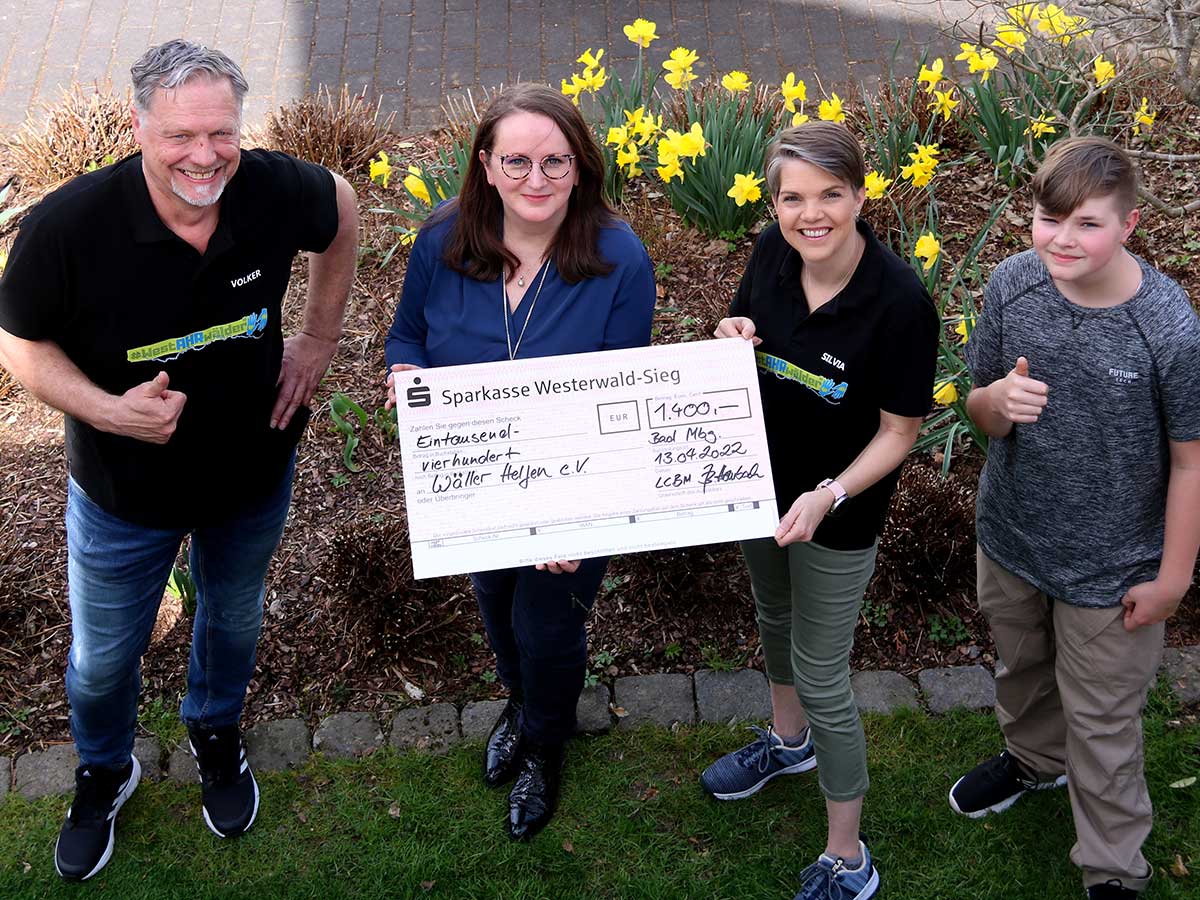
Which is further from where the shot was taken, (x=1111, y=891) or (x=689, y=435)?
(x=1111, y=891)

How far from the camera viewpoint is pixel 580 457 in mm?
2682

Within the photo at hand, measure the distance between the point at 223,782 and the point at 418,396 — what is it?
1.48 metres

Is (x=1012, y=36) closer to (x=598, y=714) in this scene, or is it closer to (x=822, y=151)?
(x=822, y=151)

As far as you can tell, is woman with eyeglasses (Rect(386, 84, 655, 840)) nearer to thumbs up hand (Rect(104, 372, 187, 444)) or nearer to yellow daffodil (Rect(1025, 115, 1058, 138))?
thumbs up hand (Rect(104, 372, 187, 444))

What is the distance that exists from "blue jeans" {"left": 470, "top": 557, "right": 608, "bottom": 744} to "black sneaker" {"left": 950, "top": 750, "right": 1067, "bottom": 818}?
1134mm

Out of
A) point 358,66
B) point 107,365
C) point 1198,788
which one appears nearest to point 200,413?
point 107,365

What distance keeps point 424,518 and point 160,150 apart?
3.21 feet

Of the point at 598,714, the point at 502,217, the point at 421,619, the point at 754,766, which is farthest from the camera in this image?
the point at 421,619

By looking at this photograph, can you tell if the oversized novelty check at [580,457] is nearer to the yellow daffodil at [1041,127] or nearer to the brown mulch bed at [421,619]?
the brown mulch bed at [421,619]

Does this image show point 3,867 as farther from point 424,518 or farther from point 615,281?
point 615,281

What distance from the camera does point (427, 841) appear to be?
3336 mm

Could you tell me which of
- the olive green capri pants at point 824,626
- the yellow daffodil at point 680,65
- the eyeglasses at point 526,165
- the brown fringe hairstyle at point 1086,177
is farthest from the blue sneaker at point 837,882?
the yellow daffodil at point 680,65

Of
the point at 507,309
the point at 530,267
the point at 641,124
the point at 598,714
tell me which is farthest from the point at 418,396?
the point at 641,124

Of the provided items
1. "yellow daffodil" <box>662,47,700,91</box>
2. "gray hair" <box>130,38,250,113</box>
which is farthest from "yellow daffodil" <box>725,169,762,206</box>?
"gray hair" <box>130,38,250,113</box>
